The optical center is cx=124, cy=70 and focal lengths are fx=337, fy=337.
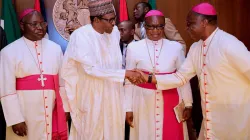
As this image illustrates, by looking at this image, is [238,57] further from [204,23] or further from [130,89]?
[130,89]

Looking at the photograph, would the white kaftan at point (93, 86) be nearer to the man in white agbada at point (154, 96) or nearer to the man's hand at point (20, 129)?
the man in white agbada at point (154, 96)

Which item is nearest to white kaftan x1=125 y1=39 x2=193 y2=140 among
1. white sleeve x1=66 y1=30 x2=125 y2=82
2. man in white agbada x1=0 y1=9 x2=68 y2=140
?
white sleeve x1=66 y1=30 x2=125 y2=82

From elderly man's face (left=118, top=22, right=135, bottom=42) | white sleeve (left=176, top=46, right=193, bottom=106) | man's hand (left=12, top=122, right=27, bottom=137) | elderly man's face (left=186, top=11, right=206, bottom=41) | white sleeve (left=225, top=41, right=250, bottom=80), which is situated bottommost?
man's hand (left=12, top=122, right=27, bottom=137)

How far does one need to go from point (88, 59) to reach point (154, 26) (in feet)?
2.87

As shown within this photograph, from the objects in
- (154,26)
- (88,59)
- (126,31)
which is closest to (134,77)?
(88,59)

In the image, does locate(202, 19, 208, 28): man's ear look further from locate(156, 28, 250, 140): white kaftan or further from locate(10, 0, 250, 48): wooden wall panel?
locate(10, 0, 250, 48): wooden wall panel

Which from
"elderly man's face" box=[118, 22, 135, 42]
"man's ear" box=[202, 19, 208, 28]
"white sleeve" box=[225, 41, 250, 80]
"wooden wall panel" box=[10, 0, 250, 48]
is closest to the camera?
"white sleeve" box=[225, 41, 250, 80]

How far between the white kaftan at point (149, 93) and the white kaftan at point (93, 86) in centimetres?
20

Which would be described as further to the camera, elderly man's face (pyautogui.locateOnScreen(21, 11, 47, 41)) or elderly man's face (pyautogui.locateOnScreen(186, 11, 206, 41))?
elderly man's face (pyautogui.locateOnScreen(21, 11, 47, 41))

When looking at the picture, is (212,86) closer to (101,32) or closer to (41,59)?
(101,32)

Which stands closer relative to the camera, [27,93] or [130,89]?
[27,93]

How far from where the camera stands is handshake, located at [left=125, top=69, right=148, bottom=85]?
3.76 metres

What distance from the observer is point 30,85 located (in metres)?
3.85

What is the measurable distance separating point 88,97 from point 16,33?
209cm
